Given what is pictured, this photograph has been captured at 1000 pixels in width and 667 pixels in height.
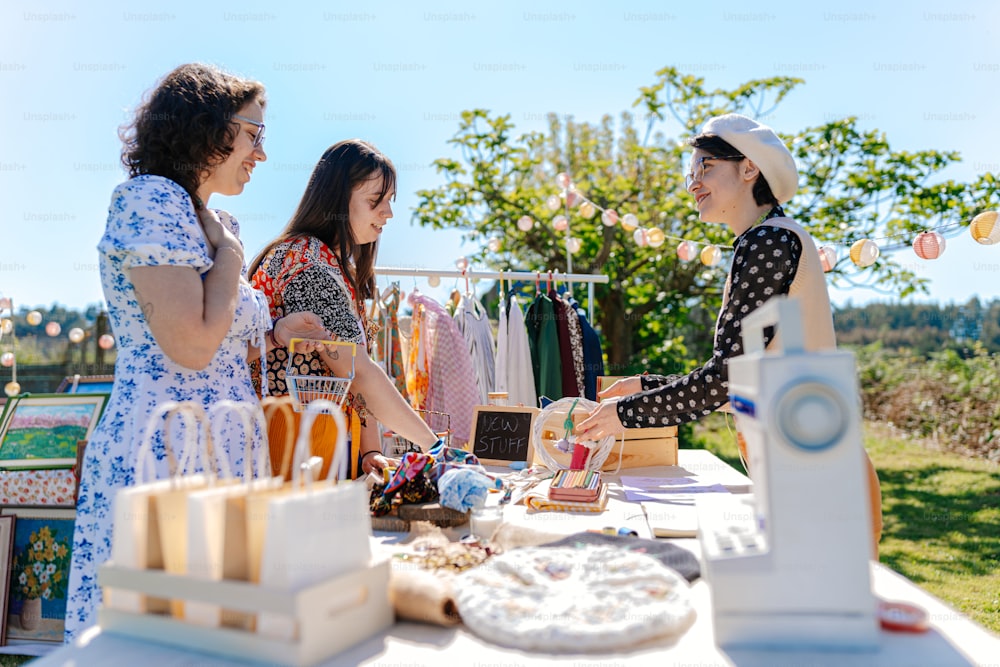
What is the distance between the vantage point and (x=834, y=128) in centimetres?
741

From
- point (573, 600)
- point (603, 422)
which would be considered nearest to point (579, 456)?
point (603, 422)

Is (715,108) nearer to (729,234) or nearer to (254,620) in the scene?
(729,234)

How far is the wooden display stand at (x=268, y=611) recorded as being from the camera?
0.88m

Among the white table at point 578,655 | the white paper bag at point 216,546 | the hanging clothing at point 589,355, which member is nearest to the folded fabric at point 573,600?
the white table at point 578,655

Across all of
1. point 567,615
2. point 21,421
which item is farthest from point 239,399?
point 21,421

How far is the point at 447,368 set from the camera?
4.30 m

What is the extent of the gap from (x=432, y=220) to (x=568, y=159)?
2.33 metres

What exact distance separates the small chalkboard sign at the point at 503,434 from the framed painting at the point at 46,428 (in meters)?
1.98

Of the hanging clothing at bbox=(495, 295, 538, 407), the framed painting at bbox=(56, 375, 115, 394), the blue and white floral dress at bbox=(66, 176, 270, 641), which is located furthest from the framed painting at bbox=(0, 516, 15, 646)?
the hanging clothing at bbox=(495, 295, 538, 407)

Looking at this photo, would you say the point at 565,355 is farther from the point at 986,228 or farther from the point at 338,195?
the point at 338,195

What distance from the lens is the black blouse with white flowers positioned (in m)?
1.71

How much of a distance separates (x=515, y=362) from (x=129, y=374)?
3198mm

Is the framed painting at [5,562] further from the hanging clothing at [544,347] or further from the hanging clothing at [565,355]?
the hanging clothing at [565,355]

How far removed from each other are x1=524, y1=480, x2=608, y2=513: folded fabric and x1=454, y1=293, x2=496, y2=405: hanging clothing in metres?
2.66
